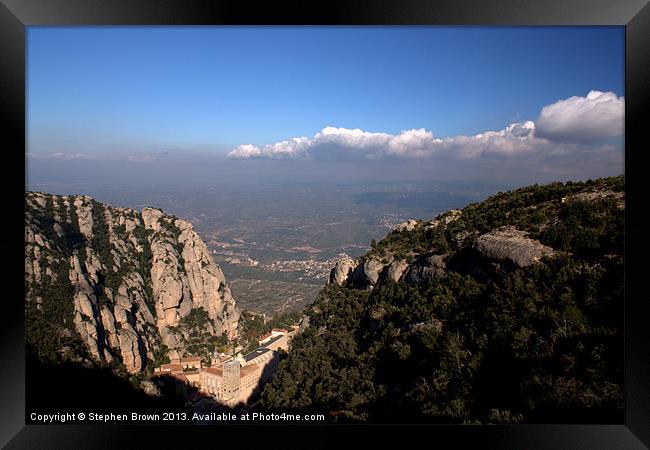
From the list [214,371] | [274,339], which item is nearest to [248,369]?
[214,371]

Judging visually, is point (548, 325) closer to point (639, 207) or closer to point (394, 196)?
point (639, 207)

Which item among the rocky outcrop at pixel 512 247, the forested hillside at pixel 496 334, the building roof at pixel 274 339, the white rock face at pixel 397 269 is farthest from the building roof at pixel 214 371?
the rocky outcrop at pixel 512 247

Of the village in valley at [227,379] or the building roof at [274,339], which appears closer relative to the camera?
the village in valley at [227,379]

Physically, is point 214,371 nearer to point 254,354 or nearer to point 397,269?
point 254,354

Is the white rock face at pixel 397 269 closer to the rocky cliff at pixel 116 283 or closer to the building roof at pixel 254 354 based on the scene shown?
the building roof at pixel 254 354

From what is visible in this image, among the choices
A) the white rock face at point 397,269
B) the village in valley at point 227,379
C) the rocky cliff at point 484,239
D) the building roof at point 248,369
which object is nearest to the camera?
the village in valley at point 227,379

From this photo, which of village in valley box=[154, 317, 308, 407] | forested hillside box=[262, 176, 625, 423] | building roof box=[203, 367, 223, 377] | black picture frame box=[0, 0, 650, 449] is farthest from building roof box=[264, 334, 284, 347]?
black picture frame box=[0, 0, 650, 449]

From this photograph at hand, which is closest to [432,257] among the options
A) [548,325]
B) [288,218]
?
[288,218]
